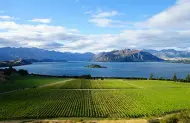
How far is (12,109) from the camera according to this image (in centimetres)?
7275

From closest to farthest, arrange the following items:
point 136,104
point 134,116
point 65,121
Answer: point 65,121, point 134,116, point 136,104

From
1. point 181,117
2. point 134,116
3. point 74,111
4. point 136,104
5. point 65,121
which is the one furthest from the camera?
point 136,104

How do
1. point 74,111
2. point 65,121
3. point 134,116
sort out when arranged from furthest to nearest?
point 74,111, point 134,116, point 65,121

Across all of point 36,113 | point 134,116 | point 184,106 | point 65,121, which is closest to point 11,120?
point 36,113


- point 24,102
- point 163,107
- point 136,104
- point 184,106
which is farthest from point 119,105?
point 24,102

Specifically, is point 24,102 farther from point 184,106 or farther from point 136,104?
point 184,106

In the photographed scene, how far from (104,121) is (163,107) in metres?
26.2

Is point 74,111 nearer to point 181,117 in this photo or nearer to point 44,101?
point 44,101

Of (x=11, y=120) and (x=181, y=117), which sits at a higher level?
(x=181, y=117)

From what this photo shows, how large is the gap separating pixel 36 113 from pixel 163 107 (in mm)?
37720

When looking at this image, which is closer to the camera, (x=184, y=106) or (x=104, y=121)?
(x=104, y=121)

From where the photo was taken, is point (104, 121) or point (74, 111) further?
point (74, 111)

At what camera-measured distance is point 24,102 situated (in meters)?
84.1

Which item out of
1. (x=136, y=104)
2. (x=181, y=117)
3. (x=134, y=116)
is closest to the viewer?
(x=181, y=117)
